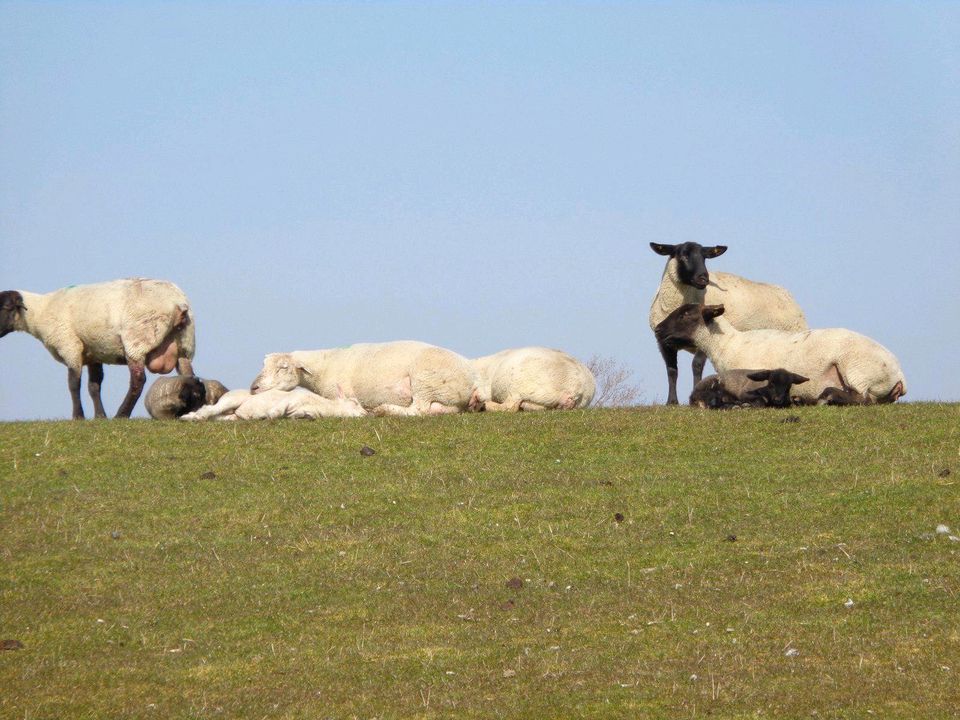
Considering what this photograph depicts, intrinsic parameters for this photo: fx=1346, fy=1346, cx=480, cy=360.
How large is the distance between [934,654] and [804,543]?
10.5 ft

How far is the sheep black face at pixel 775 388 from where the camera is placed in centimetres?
2075

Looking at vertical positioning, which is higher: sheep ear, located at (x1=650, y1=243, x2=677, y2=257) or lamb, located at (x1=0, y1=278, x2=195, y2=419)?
sheep ear, located at (x1=650, y1=243, x2=677, y2=257)

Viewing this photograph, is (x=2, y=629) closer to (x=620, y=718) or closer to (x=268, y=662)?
(x=268, y=662)

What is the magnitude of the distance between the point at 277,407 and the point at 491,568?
8.92 meters

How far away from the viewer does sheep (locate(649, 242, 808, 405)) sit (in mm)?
25812

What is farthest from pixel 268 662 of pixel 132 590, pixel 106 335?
pixel 106 335

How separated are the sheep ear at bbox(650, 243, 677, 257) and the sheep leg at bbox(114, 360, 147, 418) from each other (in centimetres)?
1046

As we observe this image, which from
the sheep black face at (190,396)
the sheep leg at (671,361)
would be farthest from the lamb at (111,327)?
the sheep leg at (671,361)

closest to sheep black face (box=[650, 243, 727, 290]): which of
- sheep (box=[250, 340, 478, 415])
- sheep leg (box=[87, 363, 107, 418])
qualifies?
sheep (box=[250, 340, 478, 415])

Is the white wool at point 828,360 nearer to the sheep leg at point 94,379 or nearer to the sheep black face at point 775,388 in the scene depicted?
the sheep black face at point 775,388

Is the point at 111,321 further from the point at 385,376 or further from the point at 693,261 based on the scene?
the point at 693,261

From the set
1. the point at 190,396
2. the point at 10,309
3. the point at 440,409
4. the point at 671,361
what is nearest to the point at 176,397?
the point at 190,396

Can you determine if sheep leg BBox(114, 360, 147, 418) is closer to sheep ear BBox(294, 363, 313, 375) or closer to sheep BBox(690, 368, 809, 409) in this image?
sheep ear BBox(294, 363, 313, 375)

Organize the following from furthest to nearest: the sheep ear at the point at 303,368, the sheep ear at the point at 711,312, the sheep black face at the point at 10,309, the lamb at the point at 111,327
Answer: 1. the sheep black face at the point at 10,309
2. the lamb at the point at 111,327
3. the sheep ear at the point at 711,312
4. the sheep ear at the point at 303,368
